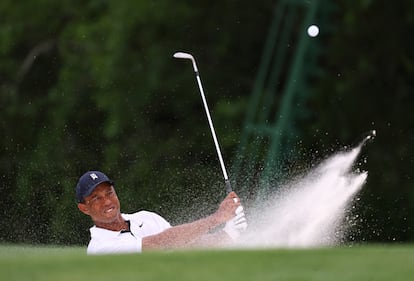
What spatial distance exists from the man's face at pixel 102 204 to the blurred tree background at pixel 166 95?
539 centimetres

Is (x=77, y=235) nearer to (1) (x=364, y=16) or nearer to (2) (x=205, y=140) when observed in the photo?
(2) (x=205, y=140)

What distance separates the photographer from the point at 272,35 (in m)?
13.8

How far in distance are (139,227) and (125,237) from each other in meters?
0.23

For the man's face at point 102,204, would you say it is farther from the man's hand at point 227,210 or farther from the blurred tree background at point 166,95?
the blurred tree background at point 166,95

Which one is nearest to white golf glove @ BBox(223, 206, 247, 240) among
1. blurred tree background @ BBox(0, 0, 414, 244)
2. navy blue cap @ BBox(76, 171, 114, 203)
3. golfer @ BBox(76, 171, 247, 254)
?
golfer @ BBox(76, 171, 247, 254)

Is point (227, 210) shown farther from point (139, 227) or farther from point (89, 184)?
point (89, 184)

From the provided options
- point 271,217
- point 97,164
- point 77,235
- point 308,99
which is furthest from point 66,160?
point 271,217

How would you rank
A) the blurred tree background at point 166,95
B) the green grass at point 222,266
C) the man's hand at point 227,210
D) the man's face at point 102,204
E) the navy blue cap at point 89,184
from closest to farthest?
the green grass at point 222,266 → the man's hand at point 227,210 → the man's face at point 102,204 → the navy blue cap at point 89,184 → the blurred tree background at point 166,95

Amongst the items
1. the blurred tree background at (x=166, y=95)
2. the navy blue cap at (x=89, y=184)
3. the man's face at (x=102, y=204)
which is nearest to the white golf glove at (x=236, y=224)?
the man's face at (x=102, y=204)

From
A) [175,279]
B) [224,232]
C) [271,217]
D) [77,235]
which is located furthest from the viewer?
[77,235]

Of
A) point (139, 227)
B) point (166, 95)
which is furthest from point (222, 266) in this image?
point (166, 95)

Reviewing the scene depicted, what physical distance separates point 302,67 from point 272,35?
85 cm

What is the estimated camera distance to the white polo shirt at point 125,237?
545cm

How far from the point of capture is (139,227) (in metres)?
5.80
